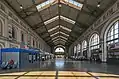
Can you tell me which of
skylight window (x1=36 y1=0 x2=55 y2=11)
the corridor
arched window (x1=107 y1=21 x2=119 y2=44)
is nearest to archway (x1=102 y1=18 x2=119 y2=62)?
arched window (x1=107 y1=21 x2=119 y2=44)

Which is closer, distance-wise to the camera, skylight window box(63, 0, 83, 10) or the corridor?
the corridor

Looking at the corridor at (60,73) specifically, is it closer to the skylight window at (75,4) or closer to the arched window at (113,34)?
the arched window at (113,34)

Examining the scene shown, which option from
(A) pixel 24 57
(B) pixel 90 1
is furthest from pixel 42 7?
(A) pixel 24 57

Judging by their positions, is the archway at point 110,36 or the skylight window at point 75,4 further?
the skylight window at point 75,4

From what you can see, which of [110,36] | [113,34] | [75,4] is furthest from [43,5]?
[113,34]

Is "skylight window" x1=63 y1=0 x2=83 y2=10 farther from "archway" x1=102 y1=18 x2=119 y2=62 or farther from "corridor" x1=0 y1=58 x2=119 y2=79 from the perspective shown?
"corridor" x1=0 y1=58 x2=119 y2=79

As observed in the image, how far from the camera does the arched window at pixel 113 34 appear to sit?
34.7 meters

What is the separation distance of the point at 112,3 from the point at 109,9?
228 centimetres

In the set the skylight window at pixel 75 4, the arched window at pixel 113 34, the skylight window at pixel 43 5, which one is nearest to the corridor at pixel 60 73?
the arched window at pixel 113 34

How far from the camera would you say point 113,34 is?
3659cm

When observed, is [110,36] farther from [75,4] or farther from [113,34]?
[75,4]

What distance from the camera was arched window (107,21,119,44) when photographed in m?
34.7

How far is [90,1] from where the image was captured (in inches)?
1337

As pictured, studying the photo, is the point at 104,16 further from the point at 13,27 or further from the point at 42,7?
the point at 13,27
